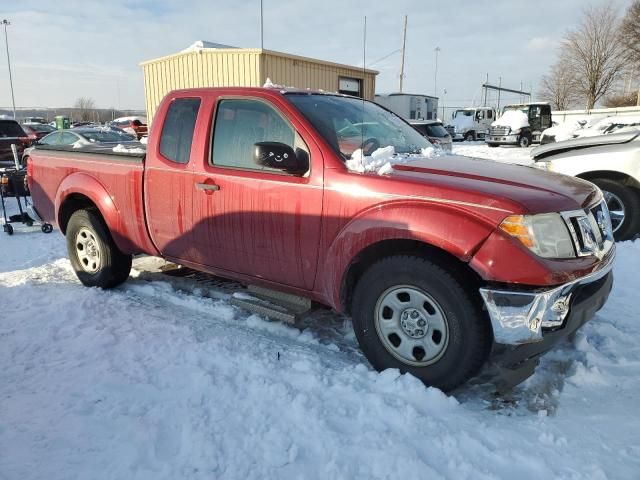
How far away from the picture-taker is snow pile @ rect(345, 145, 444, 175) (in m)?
3.04

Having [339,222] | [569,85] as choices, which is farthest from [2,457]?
[569,85]

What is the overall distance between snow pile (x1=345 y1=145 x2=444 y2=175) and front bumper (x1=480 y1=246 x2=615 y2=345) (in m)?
0.98

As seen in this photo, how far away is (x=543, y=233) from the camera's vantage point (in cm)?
260

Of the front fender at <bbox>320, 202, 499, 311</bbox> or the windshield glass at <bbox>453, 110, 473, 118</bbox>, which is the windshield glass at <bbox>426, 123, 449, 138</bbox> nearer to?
the front fender at <bbox>320, 202, 499, 311</bbox>

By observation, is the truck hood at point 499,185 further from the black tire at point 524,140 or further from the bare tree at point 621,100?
the bare tree at point 621,100

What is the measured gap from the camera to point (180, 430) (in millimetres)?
2570

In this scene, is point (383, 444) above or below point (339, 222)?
below

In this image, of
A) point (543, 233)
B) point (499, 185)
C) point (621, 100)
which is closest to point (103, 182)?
point (499, 185)

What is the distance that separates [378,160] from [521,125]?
83.7 ft

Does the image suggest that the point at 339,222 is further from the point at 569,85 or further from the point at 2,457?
the point at 569,85

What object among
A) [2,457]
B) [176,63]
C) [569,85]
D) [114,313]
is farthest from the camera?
[569,85]

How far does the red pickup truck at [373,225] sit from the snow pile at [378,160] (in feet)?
0.12

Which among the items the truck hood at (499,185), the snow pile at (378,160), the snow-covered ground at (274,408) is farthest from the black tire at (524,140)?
the snow pile at (378,160)

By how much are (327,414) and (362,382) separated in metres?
0.39
